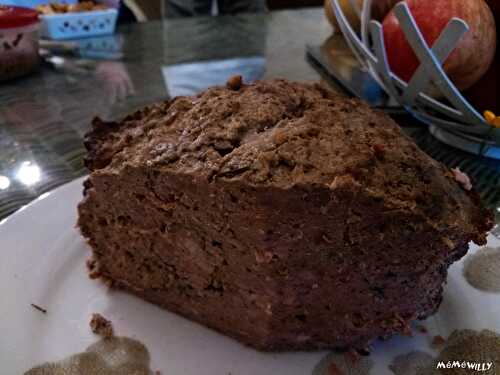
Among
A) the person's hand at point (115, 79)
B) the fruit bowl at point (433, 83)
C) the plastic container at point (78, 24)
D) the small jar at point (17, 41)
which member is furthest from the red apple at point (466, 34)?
the plastic container at point (78, 24)

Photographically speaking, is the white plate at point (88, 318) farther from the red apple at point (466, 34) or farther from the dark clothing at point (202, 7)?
the dark clothing at point (202, 7)

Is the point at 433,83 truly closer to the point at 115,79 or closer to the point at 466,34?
the point at 466,34

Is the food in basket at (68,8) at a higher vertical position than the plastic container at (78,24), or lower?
higher

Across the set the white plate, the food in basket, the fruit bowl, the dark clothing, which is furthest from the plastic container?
the white plate

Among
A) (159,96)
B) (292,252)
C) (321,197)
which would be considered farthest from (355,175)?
(159,96)

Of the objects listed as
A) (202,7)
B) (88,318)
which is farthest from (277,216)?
(202,7)

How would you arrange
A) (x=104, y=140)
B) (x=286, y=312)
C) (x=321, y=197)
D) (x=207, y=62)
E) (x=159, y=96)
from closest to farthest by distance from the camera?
(x=321, y=197), (x=286, y=312), (x=104, y=140), (x=159, y=96), (x=207, y=62)

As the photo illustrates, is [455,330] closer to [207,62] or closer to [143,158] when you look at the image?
[143,158]
